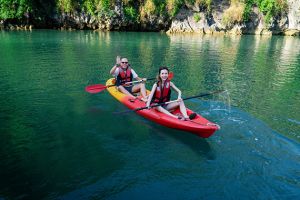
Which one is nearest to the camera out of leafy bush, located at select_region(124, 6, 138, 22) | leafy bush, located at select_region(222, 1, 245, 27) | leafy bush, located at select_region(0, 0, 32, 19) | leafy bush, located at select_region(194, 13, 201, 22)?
leafy bush, located at select_region(0, 0, 32, 19)

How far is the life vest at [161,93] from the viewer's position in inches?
311

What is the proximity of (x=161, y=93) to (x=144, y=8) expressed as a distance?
34.4 metres

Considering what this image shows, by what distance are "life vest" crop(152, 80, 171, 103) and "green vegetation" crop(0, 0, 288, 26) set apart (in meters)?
33.0

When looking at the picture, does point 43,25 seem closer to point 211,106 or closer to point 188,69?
point 188,69

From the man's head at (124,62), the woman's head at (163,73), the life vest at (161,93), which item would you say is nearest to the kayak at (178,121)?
the life vest at (161,93)

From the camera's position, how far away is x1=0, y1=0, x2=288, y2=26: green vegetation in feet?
126

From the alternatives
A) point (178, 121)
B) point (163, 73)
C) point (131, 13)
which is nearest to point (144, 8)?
point (131, 13)

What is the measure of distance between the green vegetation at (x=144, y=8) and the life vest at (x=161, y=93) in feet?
108

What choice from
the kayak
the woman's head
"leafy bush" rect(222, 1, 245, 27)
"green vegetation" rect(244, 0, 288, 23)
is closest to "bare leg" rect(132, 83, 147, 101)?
the kayak

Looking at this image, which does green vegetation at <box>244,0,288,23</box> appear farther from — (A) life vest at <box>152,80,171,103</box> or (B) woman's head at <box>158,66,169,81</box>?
(B) woman's head at <box>158,66,169,81</box>

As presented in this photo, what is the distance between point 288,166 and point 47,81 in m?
9.63

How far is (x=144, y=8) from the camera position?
40094 mm

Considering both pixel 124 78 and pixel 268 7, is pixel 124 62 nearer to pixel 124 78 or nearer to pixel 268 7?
pixel 124 78

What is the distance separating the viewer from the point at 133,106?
8836 mm
